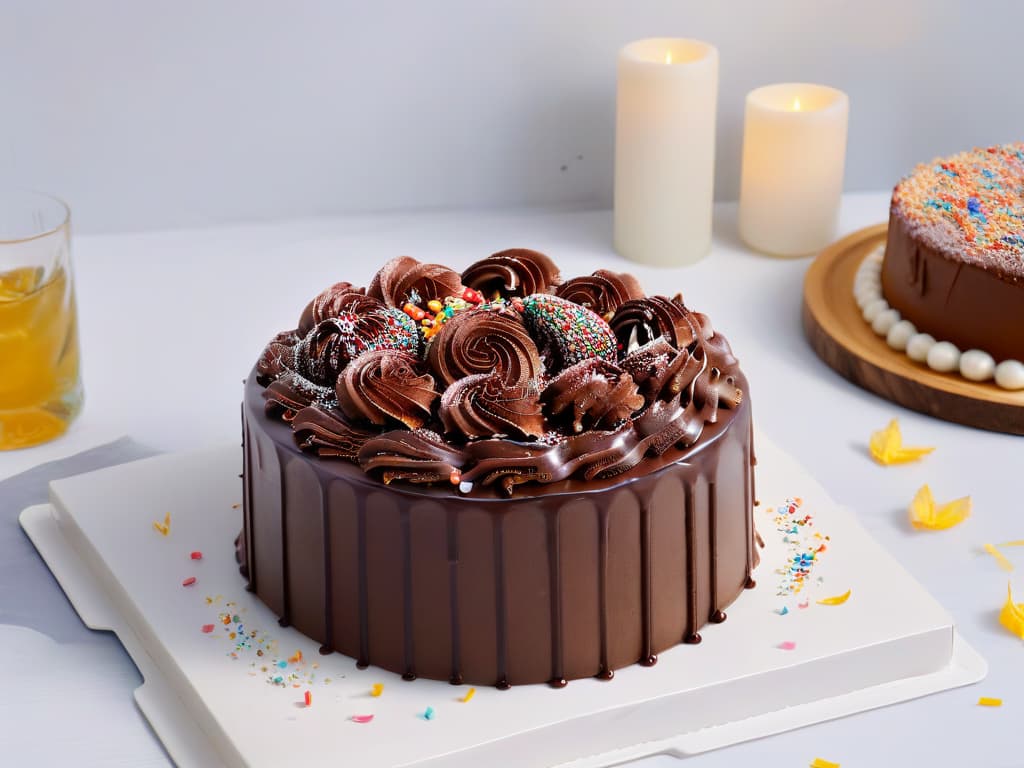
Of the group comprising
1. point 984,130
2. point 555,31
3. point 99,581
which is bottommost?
point 99,581

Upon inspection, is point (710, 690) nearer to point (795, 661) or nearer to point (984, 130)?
point (795, 661)

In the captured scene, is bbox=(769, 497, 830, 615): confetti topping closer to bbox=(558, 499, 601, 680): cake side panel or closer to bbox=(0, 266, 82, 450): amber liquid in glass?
bbox=(558, 499, 601, 680): cake side panel

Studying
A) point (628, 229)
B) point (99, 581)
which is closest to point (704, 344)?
point (99, 581)

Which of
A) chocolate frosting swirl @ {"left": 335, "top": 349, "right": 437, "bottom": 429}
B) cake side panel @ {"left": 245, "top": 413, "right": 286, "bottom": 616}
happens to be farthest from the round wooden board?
cake side panel @ {"left": 245, "top": 413, "right": 286, "bottom": 616}

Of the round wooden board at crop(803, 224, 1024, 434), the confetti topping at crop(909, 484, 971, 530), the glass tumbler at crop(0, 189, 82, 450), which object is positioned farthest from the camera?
the round wooden board at crop(803, 224, 1024, 434)

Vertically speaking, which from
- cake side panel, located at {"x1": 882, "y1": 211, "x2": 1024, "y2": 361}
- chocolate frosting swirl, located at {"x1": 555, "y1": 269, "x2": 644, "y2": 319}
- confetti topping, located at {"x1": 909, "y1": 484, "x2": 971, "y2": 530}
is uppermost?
chocolate frosting swirl, located at {"x1": 555, "y1": 269, "x2": 644, "y2": 319}

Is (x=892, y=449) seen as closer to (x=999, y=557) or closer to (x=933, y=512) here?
(x=933, y=512)

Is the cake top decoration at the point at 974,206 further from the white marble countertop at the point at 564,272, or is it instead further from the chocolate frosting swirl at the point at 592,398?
the chocolate frosting swirl at the point at 592,398
